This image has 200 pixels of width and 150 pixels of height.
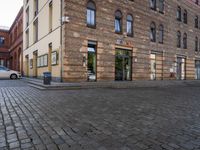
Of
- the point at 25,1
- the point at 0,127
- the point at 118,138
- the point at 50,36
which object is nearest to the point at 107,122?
the point at 118,138

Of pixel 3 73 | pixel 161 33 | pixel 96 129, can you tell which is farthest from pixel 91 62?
pixel 96 129

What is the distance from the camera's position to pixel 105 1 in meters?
17.2

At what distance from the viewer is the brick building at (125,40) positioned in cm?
1516

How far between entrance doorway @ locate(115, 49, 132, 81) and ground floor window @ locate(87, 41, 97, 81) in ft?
8.11

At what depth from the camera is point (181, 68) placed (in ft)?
86.6

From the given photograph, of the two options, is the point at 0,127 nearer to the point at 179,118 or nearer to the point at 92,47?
the point at 179,118

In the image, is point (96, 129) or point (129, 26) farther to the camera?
point (129, 26)

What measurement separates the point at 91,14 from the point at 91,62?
3794mm

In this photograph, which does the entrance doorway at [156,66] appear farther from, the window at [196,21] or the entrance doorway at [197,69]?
the window at [196,21]

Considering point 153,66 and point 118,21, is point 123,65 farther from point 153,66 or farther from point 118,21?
point 153,66

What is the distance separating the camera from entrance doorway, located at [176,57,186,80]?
25906 mm

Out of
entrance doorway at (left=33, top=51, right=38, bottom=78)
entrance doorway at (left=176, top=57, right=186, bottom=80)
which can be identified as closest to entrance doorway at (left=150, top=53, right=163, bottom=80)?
entrance doorway at (left=176, top=57, right=186, bottom=80)

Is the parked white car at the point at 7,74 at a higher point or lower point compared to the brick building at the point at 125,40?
lower

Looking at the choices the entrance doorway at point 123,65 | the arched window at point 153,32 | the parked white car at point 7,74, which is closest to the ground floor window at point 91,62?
the entrance doorway at point 123,65
